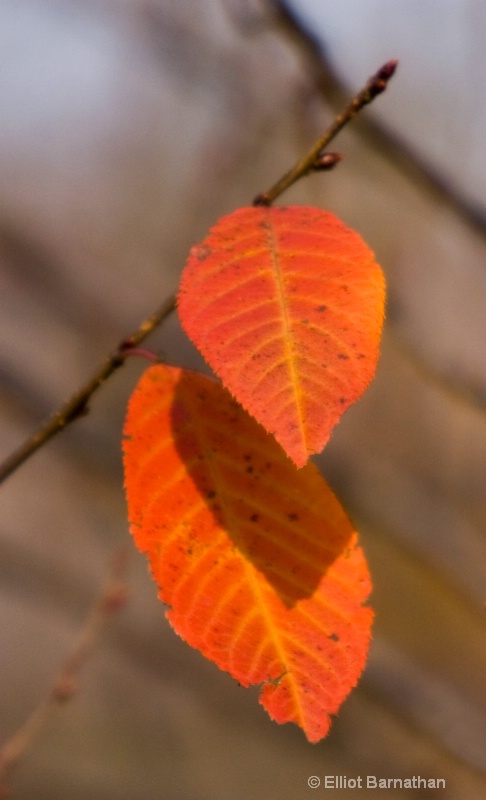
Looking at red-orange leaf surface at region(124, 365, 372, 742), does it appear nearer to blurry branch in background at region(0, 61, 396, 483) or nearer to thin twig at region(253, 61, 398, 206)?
blurry branch in background at region(0, 61, 396, 483)

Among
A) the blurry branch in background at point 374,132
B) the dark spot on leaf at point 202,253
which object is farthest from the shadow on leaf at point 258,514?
the blurry branch in background at point 374,132

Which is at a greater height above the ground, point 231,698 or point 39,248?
point 39,248

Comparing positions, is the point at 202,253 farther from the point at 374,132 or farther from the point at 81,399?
the point at 374,132

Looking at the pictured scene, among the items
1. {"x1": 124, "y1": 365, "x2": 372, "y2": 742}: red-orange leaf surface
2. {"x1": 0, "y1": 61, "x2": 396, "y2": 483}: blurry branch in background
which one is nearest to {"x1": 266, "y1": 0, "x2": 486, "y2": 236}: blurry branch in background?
{"x1": 0, "y1": 61, "x2": 396, "y2": 483}: blurry branch in background

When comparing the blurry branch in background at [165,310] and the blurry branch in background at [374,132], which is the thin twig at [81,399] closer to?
the blurry branch in background at [165,310]

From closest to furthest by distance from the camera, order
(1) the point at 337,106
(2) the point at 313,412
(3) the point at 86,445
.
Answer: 1. (2) the point at 313,412
2. (1) the point at 337,106
3. (3) the point at 86,445

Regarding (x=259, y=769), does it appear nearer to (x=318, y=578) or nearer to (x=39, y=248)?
(x=39, y=248)

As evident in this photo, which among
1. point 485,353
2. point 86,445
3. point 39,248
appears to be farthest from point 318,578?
point 39,248
